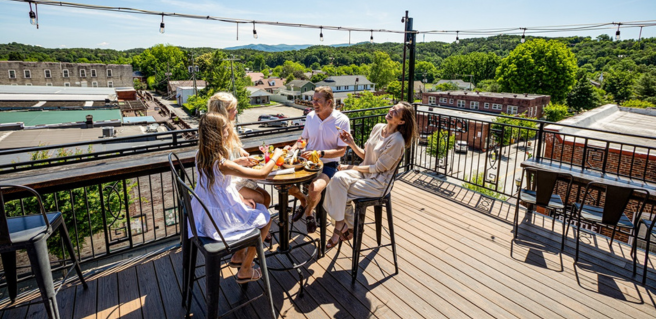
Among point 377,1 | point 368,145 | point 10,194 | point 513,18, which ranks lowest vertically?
point 10,194

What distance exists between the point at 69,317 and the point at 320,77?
240 feet

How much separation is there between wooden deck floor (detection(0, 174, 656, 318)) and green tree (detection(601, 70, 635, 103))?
6156 centimetres

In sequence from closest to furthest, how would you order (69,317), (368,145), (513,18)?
(69,317) < (368,145) < (513,18)

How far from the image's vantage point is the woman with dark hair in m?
2.72

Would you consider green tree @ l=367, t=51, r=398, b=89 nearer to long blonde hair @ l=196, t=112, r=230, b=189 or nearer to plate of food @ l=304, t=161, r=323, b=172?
plate of food @ l=304, t=161, r=323, b=172

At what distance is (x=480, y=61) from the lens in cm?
7206

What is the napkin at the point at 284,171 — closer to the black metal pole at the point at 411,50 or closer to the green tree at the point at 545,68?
the black metal pole at the point at 411,50

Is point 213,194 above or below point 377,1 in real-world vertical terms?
below

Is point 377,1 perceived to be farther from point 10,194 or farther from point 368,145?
point 10,194

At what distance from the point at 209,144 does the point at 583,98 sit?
5202 cm

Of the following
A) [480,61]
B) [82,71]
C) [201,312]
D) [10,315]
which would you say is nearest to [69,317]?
[10,315]

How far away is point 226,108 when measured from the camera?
104 inches

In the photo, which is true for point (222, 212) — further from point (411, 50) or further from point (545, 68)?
point (545, 68)

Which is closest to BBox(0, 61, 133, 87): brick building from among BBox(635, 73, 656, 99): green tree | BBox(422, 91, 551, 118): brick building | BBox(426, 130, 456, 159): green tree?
BBox(422, 91, 551, 118): brick building
